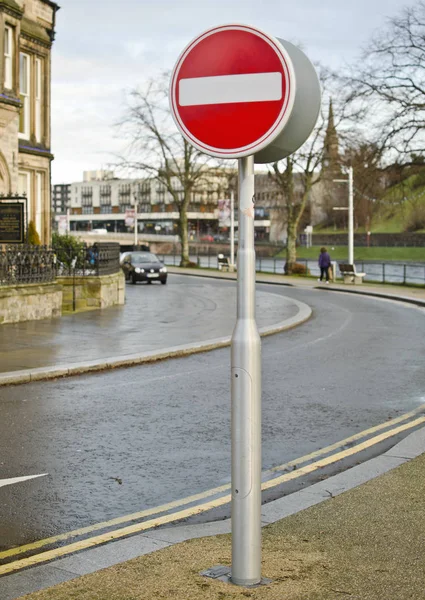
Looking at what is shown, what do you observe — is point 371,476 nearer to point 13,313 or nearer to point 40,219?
point 13,313

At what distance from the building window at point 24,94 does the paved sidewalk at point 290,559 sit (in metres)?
23.2

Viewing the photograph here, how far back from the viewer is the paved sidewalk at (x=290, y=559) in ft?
13.6

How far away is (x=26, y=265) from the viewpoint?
20141mm

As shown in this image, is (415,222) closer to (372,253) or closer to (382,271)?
(372,253)

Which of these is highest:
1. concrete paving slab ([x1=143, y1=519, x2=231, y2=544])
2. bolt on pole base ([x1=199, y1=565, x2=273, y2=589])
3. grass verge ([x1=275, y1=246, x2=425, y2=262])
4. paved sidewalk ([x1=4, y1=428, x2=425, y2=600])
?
grass verge ([x1=275, y1=246, x2=425, y2=262])

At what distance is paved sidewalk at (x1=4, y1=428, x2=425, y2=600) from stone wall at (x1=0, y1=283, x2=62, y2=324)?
547 inches

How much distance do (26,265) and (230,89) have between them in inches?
656

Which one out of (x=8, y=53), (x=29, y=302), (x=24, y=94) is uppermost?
(x=8, y=53)

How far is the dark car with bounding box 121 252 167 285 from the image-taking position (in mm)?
41375

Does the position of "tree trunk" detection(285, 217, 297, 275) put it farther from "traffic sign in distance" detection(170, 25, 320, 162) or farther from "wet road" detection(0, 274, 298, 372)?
"traffic sign in distance" detection(170, 25, 320, 162)

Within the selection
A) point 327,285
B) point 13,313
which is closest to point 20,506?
point 13,313

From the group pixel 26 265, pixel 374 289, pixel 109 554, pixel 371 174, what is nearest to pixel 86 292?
pixel 26 265

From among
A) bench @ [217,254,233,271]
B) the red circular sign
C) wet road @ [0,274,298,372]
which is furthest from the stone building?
bench @ [217,254,233,271]

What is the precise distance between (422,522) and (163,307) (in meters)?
20.6
